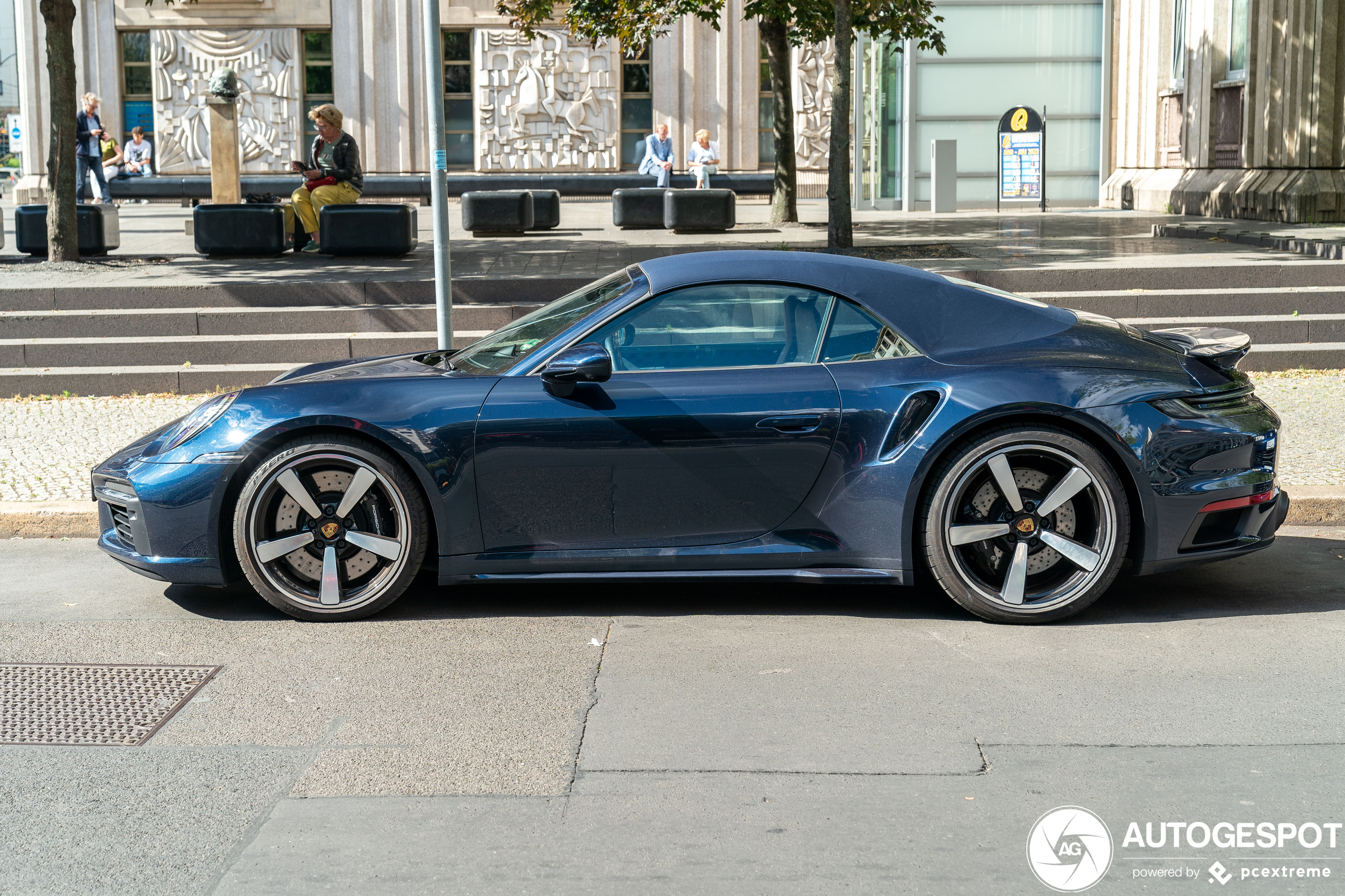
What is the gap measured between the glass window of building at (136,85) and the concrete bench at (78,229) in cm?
1872

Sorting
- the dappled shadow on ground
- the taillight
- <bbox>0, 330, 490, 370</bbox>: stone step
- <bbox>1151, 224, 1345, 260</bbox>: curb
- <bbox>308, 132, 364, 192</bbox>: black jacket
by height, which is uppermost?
<bbox>308, 132, 364, 192</bbox>: black jacket

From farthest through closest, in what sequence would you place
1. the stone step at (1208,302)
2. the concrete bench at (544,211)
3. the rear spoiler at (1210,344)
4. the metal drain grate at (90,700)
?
the concrete bench at (544,211) → the stone step at (1208,302) → the rear spoiler at (1210,344) → the metal drain grate at (90,700)

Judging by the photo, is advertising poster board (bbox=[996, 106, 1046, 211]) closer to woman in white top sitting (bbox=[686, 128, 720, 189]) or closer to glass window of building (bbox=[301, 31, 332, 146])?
woman in white top sitting (bbox=[686, 128, 720, 189])

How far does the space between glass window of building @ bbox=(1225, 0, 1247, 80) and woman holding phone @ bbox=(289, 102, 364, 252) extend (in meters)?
12.4

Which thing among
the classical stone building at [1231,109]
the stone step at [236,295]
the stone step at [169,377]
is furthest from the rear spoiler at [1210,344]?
the classical stone building at [1231,109]

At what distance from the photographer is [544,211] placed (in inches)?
742

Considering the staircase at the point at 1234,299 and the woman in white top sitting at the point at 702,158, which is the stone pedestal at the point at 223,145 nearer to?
the woman in white top sitting at the point at 702,158

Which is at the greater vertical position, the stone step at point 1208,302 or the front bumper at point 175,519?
the stone step at point 1208,302

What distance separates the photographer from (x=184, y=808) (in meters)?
3.45

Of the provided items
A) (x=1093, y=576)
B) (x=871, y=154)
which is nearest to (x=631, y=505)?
(x=1093, y=576)

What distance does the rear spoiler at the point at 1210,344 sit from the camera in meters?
5.16

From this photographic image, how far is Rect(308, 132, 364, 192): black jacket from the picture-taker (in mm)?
15047

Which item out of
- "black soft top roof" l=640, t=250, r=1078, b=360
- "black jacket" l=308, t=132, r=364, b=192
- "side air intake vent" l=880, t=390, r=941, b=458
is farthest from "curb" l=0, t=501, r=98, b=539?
"black jacket" l=308, t=132, r=364, b=192

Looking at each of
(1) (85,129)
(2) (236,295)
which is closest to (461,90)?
(1) (85,129)
